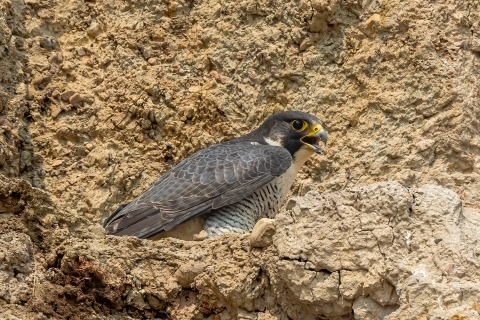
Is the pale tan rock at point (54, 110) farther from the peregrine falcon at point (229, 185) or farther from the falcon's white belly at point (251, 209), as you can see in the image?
the falcon's white belly at point (251, 209)

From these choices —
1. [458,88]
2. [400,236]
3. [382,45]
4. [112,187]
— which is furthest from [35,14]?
[400,236]

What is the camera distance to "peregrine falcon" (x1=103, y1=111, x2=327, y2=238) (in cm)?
694

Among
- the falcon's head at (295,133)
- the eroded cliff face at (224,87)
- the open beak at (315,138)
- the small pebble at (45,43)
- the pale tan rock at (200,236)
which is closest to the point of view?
the pale tan rock at (200,236)

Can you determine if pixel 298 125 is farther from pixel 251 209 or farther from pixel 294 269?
pixel 294 269

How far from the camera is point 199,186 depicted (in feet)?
23.3

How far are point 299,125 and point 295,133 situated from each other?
0.07 metres

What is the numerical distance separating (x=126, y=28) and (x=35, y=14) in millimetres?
726

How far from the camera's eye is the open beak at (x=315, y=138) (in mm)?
7398

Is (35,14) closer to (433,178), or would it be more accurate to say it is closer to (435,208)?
(433,178)

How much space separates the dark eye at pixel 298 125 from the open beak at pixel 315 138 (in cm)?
7

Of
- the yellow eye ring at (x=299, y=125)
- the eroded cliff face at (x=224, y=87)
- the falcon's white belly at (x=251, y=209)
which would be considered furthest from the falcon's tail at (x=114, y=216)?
the yellow eye ring at (x=299, y=125)

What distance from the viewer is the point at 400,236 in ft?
16.6

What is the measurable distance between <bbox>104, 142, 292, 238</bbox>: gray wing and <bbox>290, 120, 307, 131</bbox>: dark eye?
0.20m

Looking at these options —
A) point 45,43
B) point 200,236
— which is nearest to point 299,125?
point 200,236
